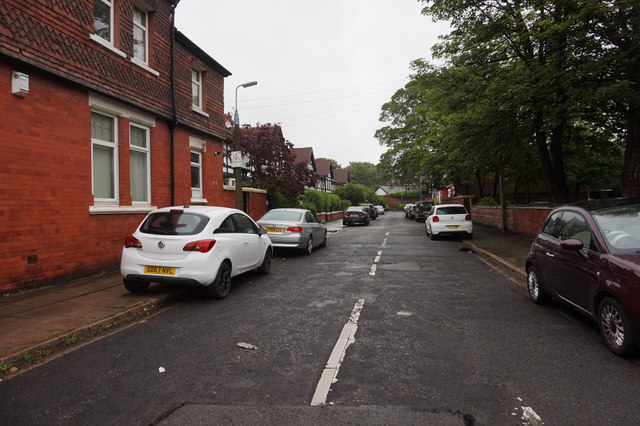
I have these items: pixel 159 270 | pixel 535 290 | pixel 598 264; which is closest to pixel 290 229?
pixel 159 270

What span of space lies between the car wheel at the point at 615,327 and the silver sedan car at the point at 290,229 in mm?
8700

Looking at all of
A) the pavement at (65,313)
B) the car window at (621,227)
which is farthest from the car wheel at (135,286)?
the car window at (621,227)

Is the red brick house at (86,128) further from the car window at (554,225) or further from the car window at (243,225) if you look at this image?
the car window at (554,225)

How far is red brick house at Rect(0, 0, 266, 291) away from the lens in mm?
6801

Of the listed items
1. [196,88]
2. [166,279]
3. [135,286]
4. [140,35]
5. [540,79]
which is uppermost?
[140,35]

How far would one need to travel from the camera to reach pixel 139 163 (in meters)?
10.6

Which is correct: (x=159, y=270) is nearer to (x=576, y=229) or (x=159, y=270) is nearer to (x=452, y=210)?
(x=576, y=229)

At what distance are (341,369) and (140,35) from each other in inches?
427

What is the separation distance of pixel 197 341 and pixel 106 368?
3.22 feet

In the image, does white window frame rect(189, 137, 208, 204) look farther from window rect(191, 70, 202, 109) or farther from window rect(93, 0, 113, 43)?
window rect(93, 0, 113, 43)

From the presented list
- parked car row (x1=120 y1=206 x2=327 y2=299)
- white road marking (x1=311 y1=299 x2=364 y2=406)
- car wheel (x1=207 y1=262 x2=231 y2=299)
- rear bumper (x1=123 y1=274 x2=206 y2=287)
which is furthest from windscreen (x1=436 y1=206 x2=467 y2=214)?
rear bumper (x1=123 y1=274 x2=206 y2=287)

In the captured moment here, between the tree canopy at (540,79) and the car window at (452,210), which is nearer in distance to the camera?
the tree canopy at (540,79)

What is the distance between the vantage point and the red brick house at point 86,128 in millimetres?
6801

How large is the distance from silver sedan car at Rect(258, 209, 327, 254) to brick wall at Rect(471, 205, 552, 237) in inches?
349
